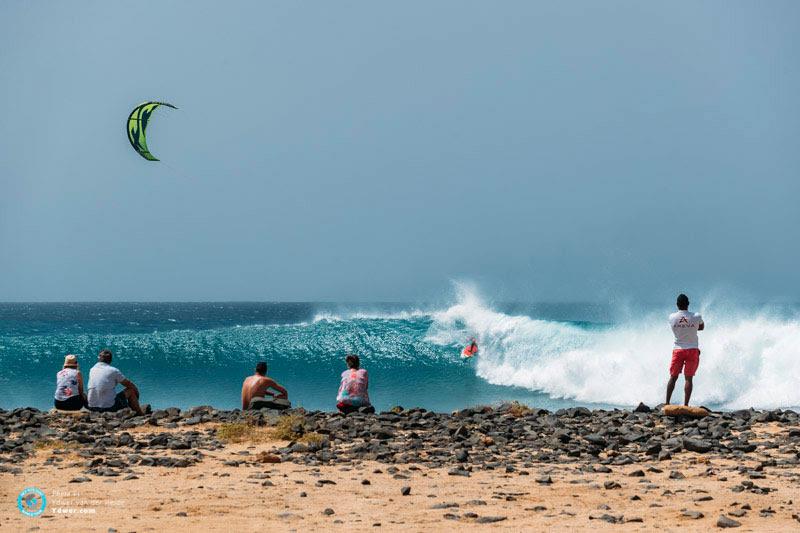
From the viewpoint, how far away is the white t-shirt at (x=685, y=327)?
12414mm

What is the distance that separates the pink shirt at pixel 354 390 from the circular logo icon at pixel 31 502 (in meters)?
5.27

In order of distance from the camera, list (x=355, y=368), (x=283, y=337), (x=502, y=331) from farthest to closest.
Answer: (x=283, y=337) → (x=502, y=331) → (x=355, y=368)

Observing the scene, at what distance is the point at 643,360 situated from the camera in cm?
2244

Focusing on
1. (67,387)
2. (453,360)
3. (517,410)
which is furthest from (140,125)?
(453,360)

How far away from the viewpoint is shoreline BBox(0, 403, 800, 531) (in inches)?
273

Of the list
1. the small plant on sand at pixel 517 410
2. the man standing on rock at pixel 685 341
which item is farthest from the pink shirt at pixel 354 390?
the man standing on rock at pixel 685 341

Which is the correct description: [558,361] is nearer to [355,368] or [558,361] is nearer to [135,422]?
[355,368]

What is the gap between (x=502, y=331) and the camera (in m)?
31.4

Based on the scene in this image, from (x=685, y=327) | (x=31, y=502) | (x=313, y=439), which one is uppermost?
(x=685, y=327)

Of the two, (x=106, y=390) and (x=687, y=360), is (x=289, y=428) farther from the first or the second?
(x=687, y=360)

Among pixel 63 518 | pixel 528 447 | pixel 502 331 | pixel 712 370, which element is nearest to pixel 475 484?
pixel 528 447

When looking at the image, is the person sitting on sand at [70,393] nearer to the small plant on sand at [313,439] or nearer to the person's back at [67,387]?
the person's back at [67,387]

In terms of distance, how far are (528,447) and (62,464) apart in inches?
199

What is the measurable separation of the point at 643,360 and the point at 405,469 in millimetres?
14949
